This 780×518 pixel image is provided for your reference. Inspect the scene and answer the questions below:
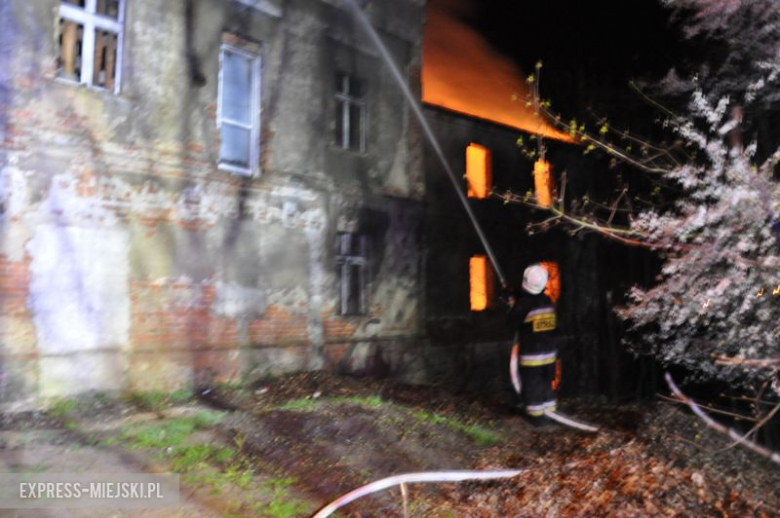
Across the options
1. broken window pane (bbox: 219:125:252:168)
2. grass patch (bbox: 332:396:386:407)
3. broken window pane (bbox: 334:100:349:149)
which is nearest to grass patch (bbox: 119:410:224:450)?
grass patch (bbox: 332:396:386:407)

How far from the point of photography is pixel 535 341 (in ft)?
25.8

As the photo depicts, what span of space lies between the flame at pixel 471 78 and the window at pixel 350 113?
10.5 ft

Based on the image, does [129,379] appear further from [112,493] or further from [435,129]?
[435,129]

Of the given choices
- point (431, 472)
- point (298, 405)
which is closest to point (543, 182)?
point (298, 405)

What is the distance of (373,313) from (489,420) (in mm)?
3972

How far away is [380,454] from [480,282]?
8.25 metres

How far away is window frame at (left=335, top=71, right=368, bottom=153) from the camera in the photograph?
38.9 feet

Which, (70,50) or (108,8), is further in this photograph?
(108,8)

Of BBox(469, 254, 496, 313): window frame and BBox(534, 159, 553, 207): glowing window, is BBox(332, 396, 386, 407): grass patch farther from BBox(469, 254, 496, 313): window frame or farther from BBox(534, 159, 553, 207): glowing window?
BBox(534, 159, 553, 207): glowing window

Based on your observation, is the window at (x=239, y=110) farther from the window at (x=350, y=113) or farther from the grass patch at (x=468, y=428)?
the grass patch at (x=468, y=428)

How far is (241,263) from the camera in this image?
10062mm

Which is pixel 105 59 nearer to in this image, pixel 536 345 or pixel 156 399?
pixel 156 399

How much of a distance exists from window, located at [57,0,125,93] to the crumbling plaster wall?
0.61 ft

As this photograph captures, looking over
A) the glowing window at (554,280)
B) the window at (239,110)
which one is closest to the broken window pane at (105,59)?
the window at (239,110)
